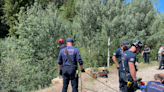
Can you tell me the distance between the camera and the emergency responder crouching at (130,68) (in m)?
2.90

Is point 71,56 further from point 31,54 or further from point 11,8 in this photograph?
point 11,8

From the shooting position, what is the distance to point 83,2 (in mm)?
→ 16641

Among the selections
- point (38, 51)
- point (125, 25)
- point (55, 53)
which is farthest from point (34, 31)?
point (125, 25)

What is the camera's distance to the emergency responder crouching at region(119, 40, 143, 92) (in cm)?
290

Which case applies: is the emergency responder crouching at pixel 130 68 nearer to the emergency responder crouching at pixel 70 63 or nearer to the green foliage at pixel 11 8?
the emergency responder crouching at pixel 70 63

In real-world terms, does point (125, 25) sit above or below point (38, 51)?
above

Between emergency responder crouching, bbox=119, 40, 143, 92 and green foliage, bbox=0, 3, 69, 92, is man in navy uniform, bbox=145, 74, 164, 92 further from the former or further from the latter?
green foliage, bbox=0, 3, 69, 92

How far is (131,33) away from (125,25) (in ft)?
3.98

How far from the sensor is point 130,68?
2.90 m

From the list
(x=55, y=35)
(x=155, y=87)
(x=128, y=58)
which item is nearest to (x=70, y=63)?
(x=128, y=58)

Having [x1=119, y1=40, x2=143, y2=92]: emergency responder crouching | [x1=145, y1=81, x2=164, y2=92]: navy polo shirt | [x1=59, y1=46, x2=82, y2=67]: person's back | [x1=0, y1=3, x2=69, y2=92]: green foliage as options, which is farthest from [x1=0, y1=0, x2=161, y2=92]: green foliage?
[x1=145, y1=81, x2=164, y2=92]: navy polo shirt

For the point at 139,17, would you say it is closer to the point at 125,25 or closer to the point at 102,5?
the point at 125,25

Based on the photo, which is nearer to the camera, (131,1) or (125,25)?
(125,25)

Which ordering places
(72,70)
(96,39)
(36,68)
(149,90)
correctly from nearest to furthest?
1. (149,90)
2. (72,70)
3. (36,68)
4. (96,39)
